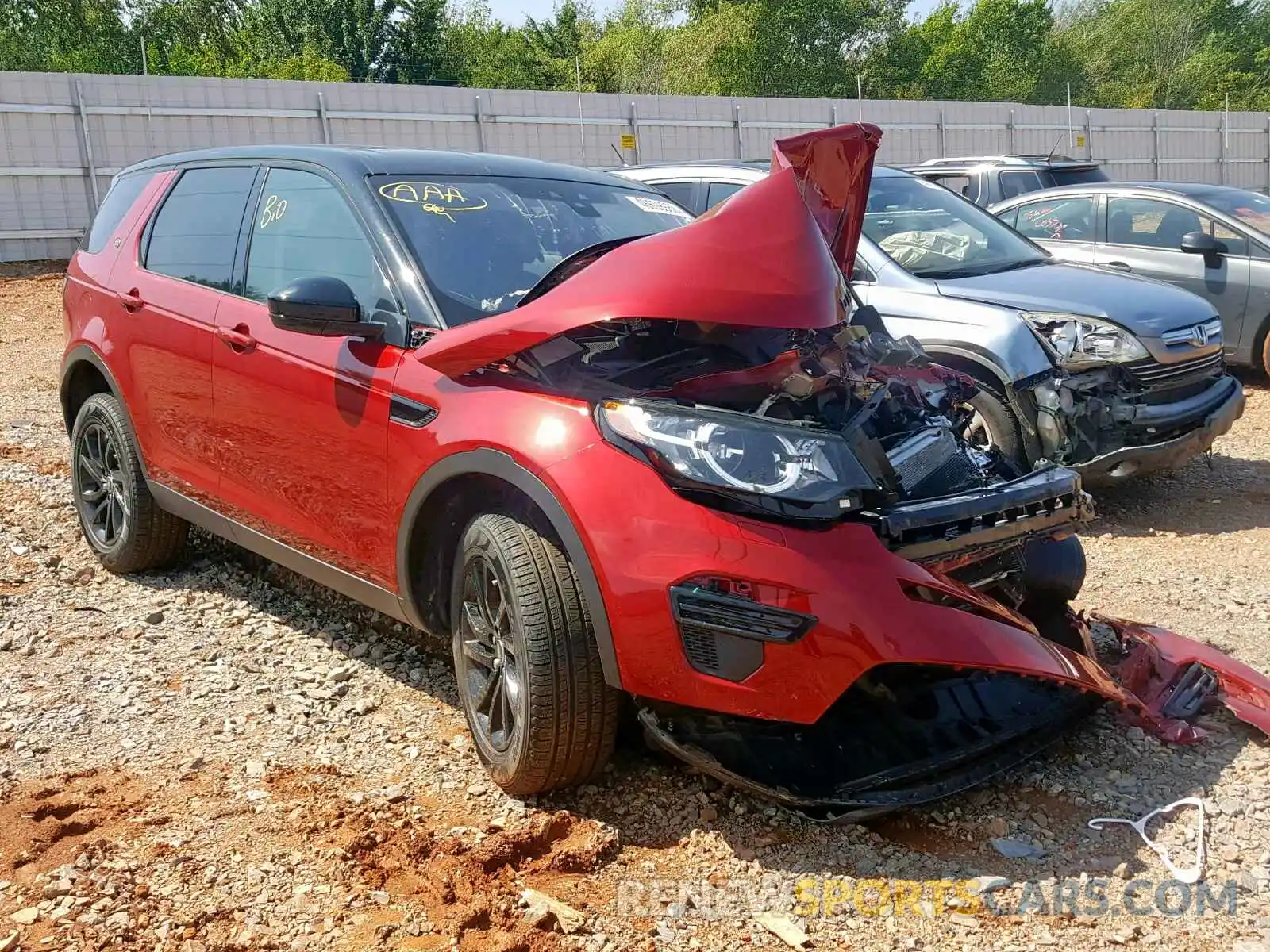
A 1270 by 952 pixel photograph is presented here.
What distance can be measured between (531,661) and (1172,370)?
14.4 feet

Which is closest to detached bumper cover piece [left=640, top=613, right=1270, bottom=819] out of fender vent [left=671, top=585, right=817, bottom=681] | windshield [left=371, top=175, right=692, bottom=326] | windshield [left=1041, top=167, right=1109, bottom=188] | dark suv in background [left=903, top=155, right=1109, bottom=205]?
fender vent [left=671, top=585, right=817, bottom=681]

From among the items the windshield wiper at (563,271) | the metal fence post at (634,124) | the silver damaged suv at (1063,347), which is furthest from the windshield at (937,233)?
the metal fence post at (634,124)

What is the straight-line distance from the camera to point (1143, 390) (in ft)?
18.9

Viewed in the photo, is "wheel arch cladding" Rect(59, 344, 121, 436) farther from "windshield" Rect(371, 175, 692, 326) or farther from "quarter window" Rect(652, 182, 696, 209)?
"quarter window" Rect(652, 182, 696, 209)

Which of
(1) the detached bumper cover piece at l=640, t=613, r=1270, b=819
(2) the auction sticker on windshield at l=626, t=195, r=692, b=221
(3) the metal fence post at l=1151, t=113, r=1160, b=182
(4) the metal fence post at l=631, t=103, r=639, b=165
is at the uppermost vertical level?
(4) the metal fence post at l=631, t=103, r=639, b=165

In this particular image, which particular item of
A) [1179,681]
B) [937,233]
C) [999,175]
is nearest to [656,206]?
[1179,681]

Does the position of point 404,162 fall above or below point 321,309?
above

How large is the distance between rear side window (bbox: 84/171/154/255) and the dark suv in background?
6.99 m

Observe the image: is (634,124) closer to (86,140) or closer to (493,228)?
(86,140)

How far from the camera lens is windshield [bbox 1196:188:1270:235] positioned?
870cm

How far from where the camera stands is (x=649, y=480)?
8.82 feet

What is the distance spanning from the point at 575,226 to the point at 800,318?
4.37 feet

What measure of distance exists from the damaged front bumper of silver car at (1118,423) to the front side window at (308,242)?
3.39 m

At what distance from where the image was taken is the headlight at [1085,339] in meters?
5.72
